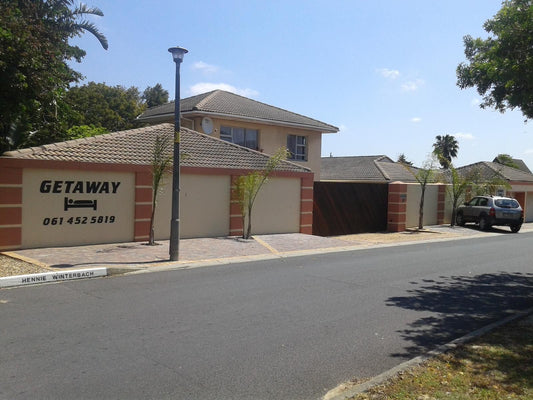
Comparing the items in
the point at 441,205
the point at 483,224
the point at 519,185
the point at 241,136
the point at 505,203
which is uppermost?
the point at 241,136

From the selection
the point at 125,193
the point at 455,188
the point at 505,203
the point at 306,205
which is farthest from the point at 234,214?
the point at 505,203

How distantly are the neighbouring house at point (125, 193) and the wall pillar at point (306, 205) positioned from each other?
4 centimetres

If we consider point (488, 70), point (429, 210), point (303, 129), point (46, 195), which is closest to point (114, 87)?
point (303, 129)

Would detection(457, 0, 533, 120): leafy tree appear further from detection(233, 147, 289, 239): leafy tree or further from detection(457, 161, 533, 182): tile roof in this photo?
detection(457, 161, 533, 182): tile roof

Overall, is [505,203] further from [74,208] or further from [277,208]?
[74,208]

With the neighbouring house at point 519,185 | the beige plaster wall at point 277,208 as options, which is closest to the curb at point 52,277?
the beige plaster wall at point 277,208

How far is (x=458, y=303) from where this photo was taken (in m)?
8.66

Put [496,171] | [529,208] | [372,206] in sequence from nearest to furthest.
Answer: [372,206]
[496,171]
[529,208]

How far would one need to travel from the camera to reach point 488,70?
9.45 meters

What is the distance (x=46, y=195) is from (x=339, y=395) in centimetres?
1103

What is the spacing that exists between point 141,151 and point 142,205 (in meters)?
1.75

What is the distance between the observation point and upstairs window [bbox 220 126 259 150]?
24.3 metres

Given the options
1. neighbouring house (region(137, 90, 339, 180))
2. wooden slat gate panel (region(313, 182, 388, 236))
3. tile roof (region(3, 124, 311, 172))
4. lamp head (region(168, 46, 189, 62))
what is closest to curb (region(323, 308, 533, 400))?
lamp head (region(168, 46, 189, 62))

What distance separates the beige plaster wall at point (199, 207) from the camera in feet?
51.8
